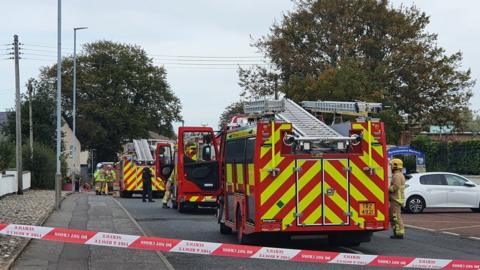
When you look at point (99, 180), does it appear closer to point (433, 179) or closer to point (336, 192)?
point (433, 179)

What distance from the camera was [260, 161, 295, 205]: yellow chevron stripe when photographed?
39.6 ft

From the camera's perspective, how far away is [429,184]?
23.5 metres

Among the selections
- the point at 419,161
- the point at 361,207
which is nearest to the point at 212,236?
the point at 361,207

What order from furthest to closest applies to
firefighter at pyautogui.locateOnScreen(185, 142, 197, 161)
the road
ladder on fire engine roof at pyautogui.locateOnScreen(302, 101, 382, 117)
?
firefighter at pyautogui.locateOnScreen(185, 142, 197, 161), ladder on fire engine roof at pyautogui.locateOnScreen(302, 101, 382, 117), the road

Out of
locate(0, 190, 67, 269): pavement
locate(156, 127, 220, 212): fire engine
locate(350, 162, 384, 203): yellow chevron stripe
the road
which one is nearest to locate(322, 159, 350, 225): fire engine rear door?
locate(350, 162, 384, 203): yellow chevron stripe

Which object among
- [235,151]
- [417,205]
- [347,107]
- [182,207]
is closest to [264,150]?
[235,151]

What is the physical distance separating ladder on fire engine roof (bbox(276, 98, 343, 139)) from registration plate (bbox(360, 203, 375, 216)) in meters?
1.24

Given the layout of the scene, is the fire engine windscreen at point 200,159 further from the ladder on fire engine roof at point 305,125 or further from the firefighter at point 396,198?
the firefighter at point 396,198

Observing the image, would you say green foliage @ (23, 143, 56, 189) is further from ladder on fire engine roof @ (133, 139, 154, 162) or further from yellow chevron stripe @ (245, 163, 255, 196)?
yellow chevron stripe @ (245, 163, 255, 196)

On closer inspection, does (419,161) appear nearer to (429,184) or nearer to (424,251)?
(429,184)

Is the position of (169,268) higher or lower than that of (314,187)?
lower

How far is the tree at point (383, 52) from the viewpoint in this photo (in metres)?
45.8

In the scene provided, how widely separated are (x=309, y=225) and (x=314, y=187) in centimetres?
64

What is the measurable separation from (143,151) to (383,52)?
19234mm
